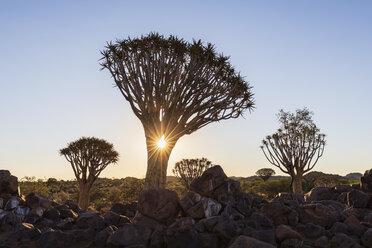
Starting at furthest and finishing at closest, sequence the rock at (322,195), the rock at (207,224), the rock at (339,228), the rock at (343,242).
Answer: the rock at (322,195) → the rock at (339,228) → the rock at (207,224) → the rock at (343,242)

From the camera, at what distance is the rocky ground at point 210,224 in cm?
704

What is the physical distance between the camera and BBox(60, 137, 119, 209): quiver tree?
744 inches

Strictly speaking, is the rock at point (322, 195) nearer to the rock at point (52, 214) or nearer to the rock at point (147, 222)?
the rock at point (147, 222)

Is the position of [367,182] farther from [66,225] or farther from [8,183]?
[8,183]

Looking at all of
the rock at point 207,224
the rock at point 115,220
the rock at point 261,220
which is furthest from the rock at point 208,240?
the rock at point 115,220

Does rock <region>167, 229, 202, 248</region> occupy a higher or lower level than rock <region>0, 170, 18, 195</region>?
lower

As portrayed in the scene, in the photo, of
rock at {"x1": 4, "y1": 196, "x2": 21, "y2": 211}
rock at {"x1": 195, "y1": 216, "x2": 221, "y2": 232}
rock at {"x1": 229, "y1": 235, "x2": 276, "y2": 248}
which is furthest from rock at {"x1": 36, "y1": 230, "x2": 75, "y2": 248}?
rock at {"x1": 229, "y1": 235, "x2": 276, "y2": 248}

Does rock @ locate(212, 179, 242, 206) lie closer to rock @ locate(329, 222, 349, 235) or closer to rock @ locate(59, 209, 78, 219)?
rock @ locate(329, 222, 349, 235)

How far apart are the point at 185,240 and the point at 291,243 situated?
7.85ft

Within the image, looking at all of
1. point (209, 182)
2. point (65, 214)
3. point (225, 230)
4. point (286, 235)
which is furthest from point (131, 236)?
point (65, 214)

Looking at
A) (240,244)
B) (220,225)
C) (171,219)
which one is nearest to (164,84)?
(171,219)

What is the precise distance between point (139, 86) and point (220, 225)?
7412 millimetres

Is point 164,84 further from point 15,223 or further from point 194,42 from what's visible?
point 15,223

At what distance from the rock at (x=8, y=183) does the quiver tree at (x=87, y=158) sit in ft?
23.1
